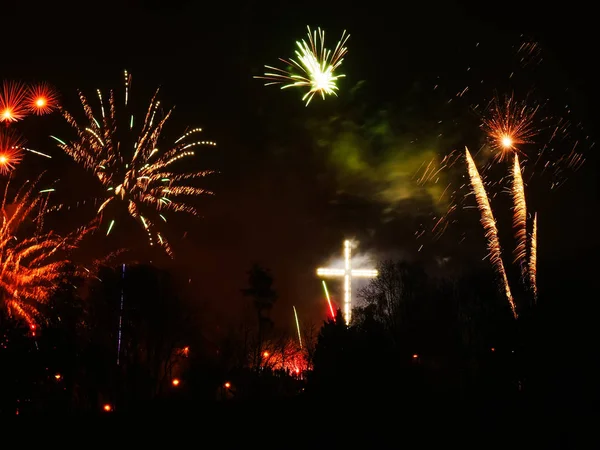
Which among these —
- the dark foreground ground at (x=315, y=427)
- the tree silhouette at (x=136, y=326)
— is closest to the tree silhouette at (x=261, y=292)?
the tree silhouette at (x=136, y=326)

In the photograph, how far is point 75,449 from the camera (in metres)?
12.1

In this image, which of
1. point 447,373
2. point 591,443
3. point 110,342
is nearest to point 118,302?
point 110,342

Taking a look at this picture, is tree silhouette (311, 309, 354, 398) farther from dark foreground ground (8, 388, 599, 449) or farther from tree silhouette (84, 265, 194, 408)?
tree silhouette (84, 265, 194, 408)

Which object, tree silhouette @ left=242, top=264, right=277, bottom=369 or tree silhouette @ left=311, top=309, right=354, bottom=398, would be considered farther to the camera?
tree silhouette @ left=242, top=264, right=277, bottom=369

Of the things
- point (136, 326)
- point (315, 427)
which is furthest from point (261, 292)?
point (315, 427)

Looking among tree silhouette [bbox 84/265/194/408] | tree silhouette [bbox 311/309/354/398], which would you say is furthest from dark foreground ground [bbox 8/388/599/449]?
tree silhouette [bbox 84/265/194/408]

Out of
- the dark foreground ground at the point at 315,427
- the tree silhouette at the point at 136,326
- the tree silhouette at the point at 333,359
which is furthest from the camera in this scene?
the tree silhouette at the point at 136,326

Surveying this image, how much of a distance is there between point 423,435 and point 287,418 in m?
2.98

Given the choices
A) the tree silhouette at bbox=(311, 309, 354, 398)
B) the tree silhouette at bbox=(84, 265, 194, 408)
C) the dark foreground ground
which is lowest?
the dark foreground ground

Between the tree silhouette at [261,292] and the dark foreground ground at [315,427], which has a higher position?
the tree silhouette at [261,292]

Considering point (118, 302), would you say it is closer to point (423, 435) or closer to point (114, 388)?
point (114, 388)

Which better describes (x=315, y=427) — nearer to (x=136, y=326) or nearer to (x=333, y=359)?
(x=333, y=359)

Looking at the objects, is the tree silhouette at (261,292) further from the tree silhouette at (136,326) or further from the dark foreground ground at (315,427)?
the dark foreground ground at (315,427)

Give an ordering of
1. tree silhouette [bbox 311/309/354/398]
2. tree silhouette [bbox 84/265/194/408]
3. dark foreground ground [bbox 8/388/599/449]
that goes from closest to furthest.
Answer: dark foreground ground [bbox 8/388/599/449] → tree silhouette [bbox 311/309/354/398] → tree silhouette [bbox 84/265/194/408]
